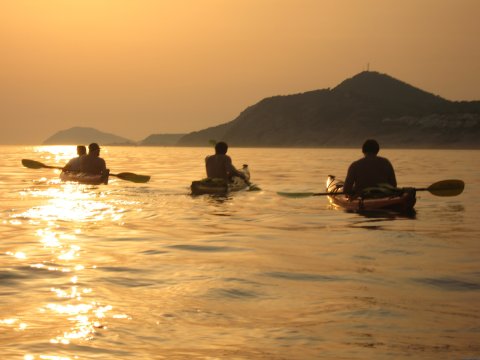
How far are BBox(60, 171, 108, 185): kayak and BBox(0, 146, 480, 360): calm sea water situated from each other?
7534 millimetres

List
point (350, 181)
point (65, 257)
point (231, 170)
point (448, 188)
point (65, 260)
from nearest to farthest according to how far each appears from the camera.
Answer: point (65, 260), point (65, 257), point (350, 181), point (448, 188), point (231, 170)

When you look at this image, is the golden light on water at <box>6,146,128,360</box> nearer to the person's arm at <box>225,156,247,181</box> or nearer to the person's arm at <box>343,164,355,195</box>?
the person's arm at <box>225,156,247,181</box>

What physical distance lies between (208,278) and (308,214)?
8592 millimetres

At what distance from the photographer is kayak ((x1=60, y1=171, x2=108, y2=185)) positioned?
2362 centimetres

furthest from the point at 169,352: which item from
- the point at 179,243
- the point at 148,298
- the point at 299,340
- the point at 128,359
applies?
the point at 179,243

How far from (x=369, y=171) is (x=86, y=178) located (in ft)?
38.1

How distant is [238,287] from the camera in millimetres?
8125

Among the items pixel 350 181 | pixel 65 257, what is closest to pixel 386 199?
pixel 350 181

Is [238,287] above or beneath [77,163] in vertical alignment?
beneath

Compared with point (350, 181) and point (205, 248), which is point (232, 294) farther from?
point (350, 181)

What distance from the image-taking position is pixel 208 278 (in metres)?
8.64

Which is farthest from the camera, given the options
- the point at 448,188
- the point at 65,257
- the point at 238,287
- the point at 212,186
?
the point at 212,186

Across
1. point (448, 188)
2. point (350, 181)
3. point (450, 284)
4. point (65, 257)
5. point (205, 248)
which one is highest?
point (350, 181)

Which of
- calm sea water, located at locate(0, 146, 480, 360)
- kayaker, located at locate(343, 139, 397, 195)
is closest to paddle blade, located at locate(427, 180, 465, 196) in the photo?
calm sea water, located at locate(0, 146, 480, 360)
